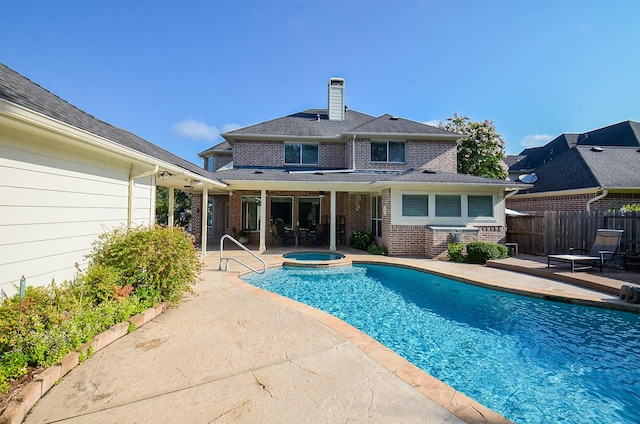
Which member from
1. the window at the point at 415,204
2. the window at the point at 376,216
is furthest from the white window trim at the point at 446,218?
the window at the point at 376,216

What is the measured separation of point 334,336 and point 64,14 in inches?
430

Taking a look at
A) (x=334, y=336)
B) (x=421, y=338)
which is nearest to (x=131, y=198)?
(x=334, y=336)

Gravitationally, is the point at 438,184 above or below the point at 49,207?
above

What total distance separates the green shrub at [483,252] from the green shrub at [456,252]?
9.7 inches

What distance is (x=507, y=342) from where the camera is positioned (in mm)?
4492

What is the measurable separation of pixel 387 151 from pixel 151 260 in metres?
12.4

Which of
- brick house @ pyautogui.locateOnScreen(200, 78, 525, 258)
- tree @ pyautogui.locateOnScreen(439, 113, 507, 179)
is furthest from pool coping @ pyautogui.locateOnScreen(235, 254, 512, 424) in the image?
tree @ pyautogui.locateOnScreen(439, 113, 507, 179)

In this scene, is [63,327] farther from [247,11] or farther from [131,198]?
[247,11]

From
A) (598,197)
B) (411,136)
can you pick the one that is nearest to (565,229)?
(598,197)

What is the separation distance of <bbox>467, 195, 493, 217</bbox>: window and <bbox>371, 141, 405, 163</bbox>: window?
424 cm

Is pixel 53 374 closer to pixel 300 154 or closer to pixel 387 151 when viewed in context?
pixel 300 154

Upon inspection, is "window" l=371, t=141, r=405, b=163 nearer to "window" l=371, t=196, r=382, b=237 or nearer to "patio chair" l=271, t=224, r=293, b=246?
"window" l=371, t=196, r=382, b=237

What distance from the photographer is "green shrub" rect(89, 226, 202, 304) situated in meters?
4.54

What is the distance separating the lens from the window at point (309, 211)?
1502 centimetres
